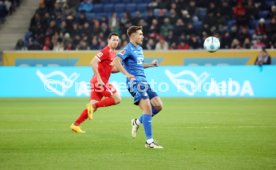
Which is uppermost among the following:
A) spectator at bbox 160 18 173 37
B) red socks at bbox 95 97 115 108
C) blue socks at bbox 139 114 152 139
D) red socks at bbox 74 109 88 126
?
blue socks at bbox 139 114 152 139

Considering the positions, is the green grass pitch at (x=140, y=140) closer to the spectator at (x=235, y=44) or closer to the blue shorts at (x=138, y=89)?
the blue shorts at (x=138, y=89)

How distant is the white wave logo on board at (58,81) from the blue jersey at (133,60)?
1486 centimetres

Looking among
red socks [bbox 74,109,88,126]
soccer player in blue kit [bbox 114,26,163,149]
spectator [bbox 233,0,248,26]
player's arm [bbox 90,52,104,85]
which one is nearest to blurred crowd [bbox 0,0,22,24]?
spectator [bbox 233,0,248,26]

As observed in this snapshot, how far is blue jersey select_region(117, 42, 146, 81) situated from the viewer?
36.1 ft

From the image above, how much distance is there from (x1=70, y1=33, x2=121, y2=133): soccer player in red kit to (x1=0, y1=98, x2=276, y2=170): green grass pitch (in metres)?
0.43

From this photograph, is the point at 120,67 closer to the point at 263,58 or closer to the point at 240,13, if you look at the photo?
the point at 263,58

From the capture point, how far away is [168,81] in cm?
2558

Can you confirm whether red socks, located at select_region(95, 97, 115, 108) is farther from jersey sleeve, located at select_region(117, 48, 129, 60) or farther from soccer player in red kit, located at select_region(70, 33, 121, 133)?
jersey sleeve, located at select_region(117, 48, 129, 60)

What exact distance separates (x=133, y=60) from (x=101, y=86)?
2790 millimetres

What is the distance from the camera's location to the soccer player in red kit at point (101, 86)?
13406 mm

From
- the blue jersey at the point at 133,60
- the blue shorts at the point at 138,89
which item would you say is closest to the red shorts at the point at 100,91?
the blue jersey at the point at 133,60

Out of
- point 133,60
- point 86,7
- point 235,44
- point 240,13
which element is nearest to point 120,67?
point 133,60

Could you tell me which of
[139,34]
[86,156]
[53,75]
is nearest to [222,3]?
[53,75]

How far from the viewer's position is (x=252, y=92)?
25.1 meters
